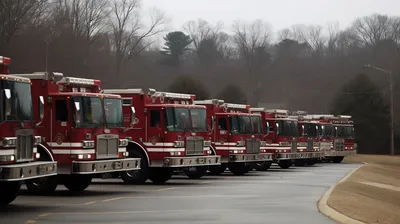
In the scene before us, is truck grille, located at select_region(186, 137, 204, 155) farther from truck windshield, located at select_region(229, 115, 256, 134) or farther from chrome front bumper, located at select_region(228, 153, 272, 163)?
truck windshield, located at select_region(229, 115, 256, 134)

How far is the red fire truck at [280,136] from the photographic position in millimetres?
35906

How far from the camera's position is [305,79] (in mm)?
86688

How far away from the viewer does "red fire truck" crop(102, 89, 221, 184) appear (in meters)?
22.5

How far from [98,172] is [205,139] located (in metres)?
7.48

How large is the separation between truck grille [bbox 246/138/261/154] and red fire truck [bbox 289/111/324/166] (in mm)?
9360

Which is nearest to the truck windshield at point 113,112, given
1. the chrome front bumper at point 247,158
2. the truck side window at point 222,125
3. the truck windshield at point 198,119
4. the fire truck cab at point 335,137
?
the truck windshield at point 198,119

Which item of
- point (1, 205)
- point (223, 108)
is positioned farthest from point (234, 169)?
point (1, 205)

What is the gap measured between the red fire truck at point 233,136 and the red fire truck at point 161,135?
4858 mm

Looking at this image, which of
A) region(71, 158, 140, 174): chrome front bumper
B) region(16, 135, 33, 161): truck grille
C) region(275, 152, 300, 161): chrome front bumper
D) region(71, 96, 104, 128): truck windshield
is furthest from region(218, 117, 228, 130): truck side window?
region(16, 135, 33, 161): truck grille

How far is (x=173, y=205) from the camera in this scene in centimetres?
1575

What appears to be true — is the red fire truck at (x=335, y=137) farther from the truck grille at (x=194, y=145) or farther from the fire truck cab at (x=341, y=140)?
the truck grille at (x=194, y=145)

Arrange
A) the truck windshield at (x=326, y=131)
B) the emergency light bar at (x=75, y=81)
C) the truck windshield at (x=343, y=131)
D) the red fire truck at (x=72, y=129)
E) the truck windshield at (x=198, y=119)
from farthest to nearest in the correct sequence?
the truck windshield at (x=343, y=131) → the truck windshield at (x=326, y=131) → the truck windshield at (x=198, y=119) → the emergency light bar at (x=75, y=81) → the red fire truck at (x=72, y=129)

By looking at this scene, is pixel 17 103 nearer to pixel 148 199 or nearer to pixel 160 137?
pixel 148 199

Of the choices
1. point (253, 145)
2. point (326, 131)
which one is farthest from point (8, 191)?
point (326, 131)
